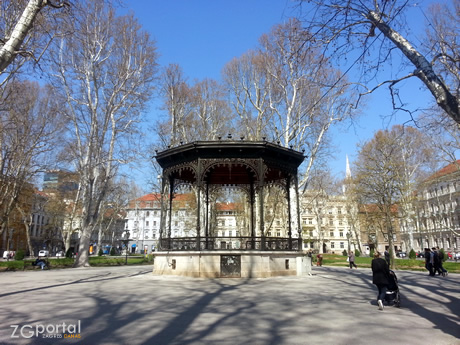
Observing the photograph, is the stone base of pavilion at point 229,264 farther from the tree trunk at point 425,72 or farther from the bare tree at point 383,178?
the bare tree at point 383,178

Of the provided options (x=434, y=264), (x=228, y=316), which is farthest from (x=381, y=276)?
(x=434, y=264)

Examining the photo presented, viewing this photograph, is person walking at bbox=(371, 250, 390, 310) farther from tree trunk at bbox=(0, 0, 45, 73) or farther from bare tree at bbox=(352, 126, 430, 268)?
bare tree at bbox=(352, 126, 430, 268)

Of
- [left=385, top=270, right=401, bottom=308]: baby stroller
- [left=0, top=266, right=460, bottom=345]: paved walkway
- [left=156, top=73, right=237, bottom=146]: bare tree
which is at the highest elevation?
[left=156, top=73, right=237, bottom=146]: bare tree

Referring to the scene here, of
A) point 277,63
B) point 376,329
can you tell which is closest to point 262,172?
point 376,329

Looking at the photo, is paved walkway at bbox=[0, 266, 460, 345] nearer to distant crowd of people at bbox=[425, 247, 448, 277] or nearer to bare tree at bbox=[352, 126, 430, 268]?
distant crowd of people at bbox=[425, 247, 448, 277]

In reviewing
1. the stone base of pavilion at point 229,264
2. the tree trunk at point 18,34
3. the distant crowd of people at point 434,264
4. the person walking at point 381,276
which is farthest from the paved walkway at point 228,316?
the distant crowd of people at point 434,264

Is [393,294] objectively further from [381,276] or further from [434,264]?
[434,264]

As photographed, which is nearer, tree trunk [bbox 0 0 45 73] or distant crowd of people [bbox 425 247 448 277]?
tree trunk [bbox 0 0 45 73]

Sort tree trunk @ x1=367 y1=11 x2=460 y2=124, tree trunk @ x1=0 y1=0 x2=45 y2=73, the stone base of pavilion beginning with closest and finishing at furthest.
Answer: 1. tree trunk @ x1=367 y1=11 x2=460 y2=124
2. tree trunk @ x1=0 y1=0 x2=45 y2=73
3. the stone base of pavilion

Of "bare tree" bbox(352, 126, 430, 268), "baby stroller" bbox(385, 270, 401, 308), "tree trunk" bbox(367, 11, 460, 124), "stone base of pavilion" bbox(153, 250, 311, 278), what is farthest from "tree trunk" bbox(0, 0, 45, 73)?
"bare tree" bbox(352, 126, 430, 268)

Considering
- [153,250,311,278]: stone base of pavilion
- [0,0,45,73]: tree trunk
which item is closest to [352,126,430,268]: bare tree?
[153,250,311,278]: stone base of pavilion

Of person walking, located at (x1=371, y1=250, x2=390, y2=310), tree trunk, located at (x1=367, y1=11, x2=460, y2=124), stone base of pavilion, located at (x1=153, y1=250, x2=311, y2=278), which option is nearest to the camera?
tree trunk, located at (x1=367, y1=11, x2=460, y2=124)

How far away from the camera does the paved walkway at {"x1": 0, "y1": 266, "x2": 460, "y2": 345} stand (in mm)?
4988

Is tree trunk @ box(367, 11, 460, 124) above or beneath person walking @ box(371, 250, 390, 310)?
above
